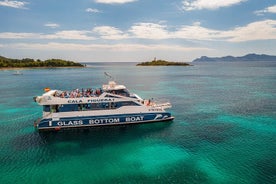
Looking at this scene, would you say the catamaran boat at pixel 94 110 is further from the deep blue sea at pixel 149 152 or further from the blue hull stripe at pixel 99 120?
the deep blue sea at pixel 149 152

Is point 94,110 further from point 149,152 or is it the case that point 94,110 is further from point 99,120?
point 149,152

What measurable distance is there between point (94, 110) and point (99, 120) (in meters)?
1.56

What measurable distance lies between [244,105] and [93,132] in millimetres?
31122

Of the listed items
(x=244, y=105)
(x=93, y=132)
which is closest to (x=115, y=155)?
(x=93, y=132)

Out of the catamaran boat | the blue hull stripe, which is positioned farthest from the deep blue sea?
the catamaran boat

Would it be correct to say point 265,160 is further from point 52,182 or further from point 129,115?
point 52,182

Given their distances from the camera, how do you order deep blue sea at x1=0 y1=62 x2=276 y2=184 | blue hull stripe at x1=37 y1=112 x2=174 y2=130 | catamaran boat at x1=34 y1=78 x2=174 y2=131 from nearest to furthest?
deep blue sea at x1=0 y1=62 x2=276 y2=184 < blue hull stripe at x1=37 y1=112 x2=174 y2=130 < catamaran boat at x1=34 y1=78 x2=174 y2=131

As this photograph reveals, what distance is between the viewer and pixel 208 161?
66.2ft

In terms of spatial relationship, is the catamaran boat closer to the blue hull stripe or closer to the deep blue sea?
the blue hull stripe

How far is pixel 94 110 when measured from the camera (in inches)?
1133

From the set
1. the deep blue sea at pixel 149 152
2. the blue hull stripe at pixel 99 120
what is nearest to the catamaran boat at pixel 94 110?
the blue hull stripe at pixel 99 120

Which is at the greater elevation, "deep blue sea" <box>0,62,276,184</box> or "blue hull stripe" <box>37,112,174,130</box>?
"blue hull stripe" <box>37,112,174,130</box>

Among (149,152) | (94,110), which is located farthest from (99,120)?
(149,152)

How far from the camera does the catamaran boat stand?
91.3ft
